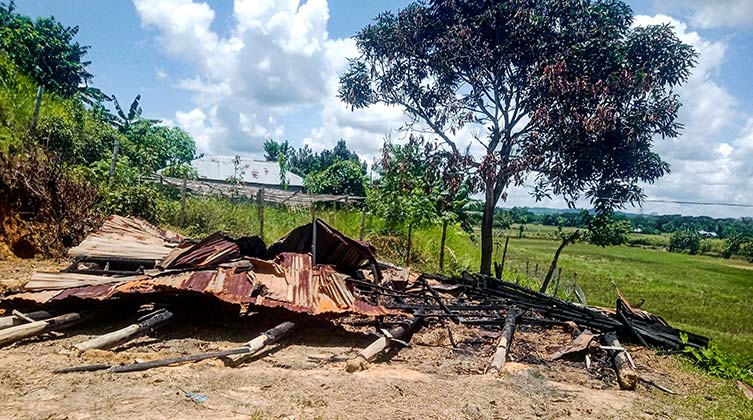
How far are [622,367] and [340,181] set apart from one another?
77.5 ft

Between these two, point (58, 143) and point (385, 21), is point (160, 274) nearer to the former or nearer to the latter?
point (385, 21)

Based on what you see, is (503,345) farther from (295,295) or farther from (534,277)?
(534,277)

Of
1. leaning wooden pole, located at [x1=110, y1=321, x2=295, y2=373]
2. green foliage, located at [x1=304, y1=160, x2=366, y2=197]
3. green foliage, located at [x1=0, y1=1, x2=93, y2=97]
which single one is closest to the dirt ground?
leaning wooden pole, located at [x1=110, y1=321, x2=295, y2=373]

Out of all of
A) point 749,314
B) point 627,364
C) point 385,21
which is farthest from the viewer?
point 749,314

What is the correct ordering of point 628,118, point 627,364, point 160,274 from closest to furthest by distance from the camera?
point 627,364 < point 160,274 < point 628,118

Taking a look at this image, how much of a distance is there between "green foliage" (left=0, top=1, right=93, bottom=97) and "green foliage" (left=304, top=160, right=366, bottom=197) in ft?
40.6

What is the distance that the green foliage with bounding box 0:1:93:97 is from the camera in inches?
598

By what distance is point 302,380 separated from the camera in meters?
3.91

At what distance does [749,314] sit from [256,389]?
17113mm

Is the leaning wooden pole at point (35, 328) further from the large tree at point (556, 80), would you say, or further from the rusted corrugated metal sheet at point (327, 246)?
the large tree at point (556, 80)

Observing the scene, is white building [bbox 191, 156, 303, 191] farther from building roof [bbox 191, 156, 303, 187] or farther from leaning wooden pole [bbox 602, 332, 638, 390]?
leaning wooden pole [bbox 602, 332, 638, 390]

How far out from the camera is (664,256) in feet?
101

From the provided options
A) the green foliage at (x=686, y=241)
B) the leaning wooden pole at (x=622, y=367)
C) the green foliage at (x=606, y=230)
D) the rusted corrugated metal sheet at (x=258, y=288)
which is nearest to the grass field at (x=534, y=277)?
the green foliage at (x=606, y=230)

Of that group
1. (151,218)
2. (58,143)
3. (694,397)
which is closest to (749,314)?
(694,397)
